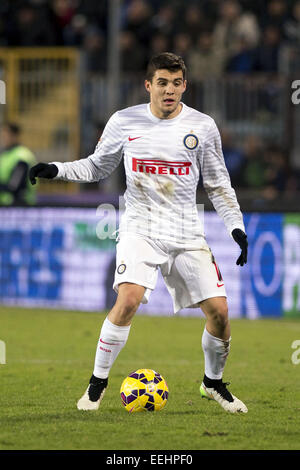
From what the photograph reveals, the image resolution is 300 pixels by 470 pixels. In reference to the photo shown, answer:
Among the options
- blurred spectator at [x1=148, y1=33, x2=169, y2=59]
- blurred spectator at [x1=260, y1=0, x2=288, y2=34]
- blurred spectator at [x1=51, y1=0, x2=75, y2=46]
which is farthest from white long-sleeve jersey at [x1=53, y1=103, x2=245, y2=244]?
blurred spectator at [x1=51, y1=0, x2=75, y2=46]

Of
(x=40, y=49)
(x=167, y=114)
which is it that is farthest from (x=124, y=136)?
(x=40, y=49)

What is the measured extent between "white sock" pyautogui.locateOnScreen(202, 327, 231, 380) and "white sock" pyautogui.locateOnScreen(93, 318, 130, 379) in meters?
0.56

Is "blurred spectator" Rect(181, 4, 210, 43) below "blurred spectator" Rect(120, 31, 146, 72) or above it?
above

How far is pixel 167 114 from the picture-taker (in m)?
7.07

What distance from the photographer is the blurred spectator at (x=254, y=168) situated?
1633cm

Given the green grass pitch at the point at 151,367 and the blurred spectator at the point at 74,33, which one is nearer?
the green grass pitch at the point at 151,367

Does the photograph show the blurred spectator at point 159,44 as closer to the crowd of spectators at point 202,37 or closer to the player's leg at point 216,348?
the crowd of spectators at point 202,37

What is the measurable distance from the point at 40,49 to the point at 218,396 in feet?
38.3

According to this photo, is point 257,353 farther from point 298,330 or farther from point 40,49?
point 40,49

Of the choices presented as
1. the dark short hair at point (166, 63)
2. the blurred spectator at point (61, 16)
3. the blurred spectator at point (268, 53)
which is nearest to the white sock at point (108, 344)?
the dark short hair at point (166, 63)

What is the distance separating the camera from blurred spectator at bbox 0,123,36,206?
14781 millimetres

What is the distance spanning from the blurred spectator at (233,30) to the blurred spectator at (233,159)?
5.69 ft

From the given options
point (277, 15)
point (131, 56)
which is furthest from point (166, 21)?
point (277, 15)

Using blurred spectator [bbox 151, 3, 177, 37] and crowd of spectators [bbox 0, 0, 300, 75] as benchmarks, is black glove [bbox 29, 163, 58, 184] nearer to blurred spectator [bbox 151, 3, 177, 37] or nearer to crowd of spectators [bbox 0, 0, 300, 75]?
crowd of spectators [bbox 0, 0, 300, 75]
